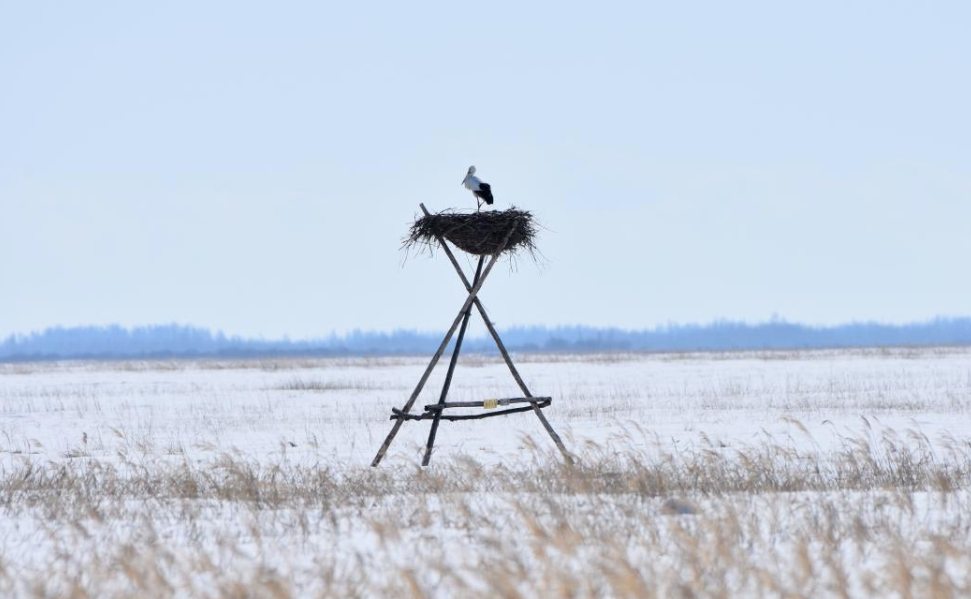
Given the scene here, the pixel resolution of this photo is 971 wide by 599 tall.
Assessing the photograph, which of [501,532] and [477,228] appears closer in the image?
[501,532]

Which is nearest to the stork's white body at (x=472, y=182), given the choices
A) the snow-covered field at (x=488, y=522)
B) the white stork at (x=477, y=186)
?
the white stork at (x=477, y=186)

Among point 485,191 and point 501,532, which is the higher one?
point 485,191

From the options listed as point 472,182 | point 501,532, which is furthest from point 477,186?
point 501,532

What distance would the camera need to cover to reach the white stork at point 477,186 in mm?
12469

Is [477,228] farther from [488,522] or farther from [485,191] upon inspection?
[488,522]

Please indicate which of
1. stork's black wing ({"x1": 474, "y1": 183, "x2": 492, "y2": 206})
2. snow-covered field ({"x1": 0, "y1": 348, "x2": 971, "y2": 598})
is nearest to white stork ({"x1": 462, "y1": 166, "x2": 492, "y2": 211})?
stork's black wing ({"x1": 474, "y1": 183, "x2": 492, "y2": 206})

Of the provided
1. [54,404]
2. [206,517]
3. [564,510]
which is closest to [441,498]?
[564,510]

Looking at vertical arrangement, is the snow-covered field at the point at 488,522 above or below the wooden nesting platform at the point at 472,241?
below

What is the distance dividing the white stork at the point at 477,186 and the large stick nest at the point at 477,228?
487mm

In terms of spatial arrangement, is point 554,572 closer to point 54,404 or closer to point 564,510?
point 564,510

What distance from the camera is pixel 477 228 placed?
1206 centimetres

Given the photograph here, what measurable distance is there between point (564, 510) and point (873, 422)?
11.5 m

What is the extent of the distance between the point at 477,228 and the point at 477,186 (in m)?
0.64

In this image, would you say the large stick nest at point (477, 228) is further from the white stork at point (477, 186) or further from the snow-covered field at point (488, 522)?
the snow-covered field at point (488, 522)
